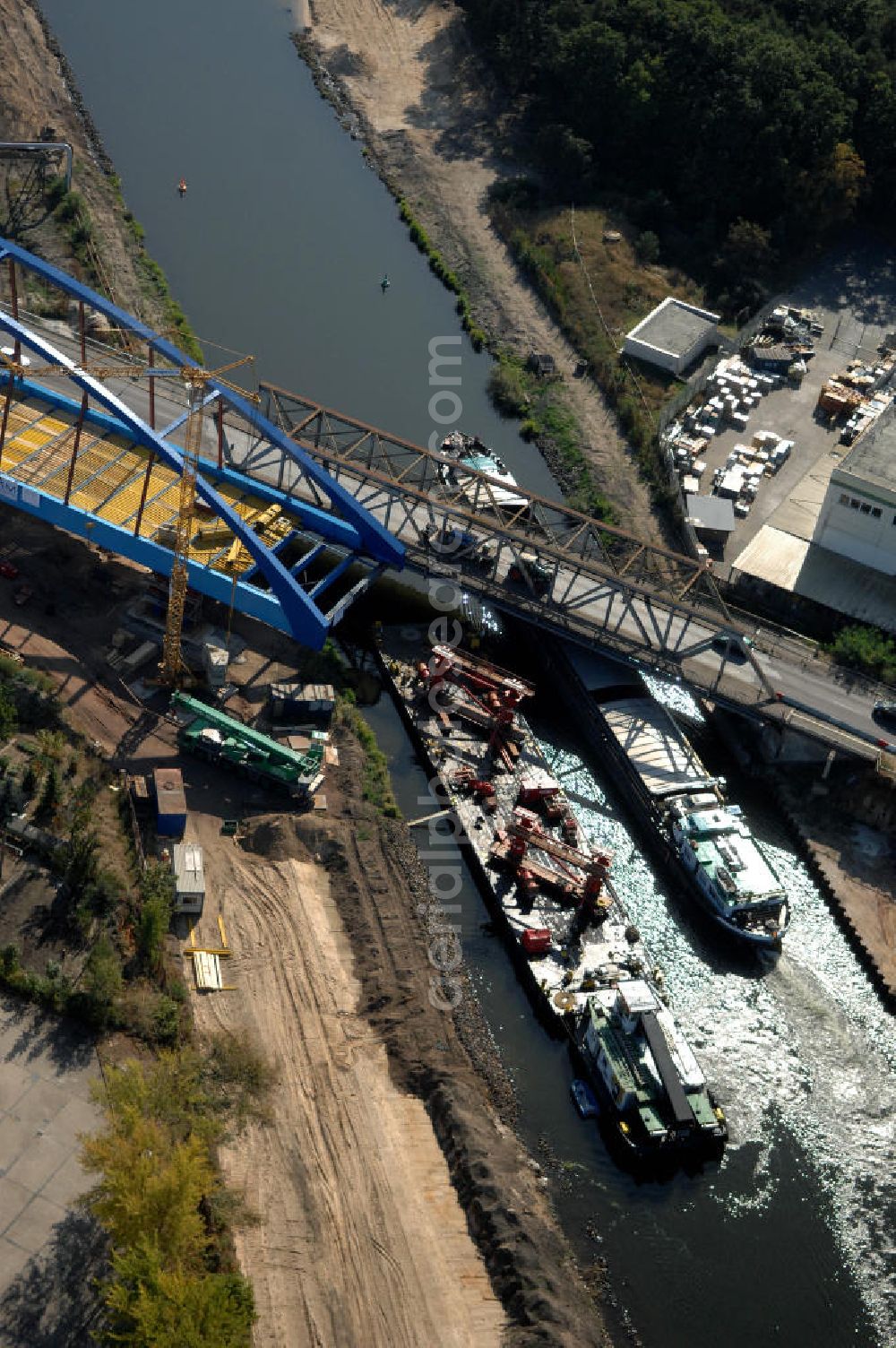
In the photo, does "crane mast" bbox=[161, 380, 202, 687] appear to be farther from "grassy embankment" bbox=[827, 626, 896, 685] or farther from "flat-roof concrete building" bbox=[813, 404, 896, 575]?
"flat-roof concrete building" bbox=[813, 404, 896, 575]

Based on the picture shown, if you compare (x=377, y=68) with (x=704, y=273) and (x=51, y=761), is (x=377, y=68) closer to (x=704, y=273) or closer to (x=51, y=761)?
(x=704, y=273)

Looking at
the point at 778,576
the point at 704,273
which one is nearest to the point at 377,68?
the point at 704,273

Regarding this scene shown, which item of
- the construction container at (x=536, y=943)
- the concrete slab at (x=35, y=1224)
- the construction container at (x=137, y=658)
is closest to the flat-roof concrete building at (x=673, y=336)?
the construction container at (x=137, y=658)

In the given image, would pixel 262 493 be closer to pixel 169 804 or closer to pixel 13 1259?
pixel 169 804

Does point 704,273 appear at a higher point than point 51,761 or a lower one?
higher

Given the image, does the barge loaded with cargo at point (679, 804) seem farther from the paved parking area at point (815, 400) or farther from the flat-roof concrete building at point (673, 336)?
the flat-roof concrete building at point (673, 336)

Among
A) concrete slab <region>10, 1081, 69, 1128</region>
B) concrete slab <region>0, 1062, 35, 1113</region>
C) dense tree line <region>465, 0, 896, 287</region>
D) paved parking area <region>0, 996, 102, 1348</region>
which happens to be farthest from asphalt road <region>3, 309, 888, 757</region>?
dense tree line <region>465, 0, 896, 287</region>
